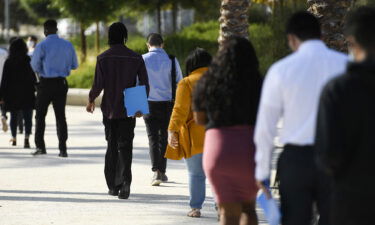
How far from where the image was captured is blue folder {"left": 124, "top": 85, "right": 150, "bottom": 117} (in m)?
10.0

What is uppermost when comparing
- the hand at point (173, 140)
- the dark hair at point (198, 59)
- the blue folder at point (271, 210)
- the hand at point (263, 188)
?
the dark hair at point (198, 59)

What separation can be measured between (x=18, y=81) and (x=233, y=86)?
9472mm

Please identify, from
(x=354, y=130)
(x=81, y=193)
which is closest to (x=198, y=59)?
(x=81, y=193)

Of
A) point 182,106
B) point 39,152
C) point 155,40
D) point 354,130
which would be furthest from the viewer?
point 39,152

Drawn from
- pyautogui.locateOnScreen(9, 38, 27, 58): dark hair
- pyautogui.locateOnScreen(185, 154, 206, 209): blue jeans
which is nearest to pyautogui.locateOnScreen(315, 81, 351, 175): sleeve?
pyautogui.locateOnScreen(185, 154, 206, 209): blue jeans

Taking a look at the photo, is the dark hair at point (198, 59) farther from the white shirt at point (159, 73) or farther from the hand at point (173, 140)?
the white shirt at point (159, 73)

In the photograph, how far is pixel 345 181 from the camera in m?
4.77

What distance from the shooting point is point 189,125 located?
8523mm

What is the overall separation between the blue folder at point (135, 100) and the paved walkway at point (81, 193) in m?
0.93

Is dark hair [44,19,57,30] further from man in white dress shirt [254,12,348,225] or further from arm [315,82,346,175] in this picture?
arm [315,82,346,175]

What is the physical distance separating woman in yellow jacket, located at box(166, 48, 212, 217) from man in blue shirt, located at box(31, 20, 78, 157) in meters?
5.27

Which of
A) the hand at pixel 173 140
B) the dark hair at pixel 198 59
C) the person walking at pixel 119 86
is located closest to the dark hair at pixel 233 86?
the dark hair at pixel 198 59

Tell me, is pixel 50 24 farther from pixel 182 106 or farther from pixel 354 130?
pixel 354 130

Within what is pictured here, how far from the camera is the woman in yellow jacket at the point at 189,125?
8422 mm
